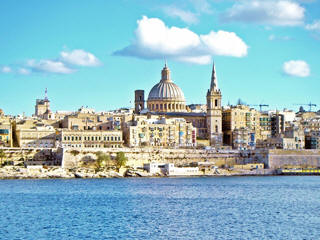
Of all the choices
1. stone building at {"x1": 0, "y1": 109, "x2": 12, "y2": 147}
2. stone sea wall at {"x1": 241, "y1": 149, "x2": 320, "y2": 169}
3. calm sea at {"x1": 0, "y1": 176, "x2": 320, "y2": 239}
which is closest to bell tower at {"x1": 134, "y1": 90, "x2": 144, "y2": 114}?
stone sea wall at {"x1": 241, "y1": 149, "x2": 320, "y2": 169}

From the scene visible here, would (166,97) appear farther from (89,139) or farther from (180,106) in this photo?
(89,139)

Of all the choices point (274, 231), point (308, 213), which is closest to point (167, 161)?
point (308, 213)

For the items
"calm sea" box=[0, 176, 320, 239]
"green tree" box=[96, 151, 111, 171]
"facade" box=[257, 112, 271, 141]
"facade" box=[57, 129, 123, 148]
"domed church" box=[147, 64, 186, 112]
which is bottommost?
"calm sea" box=[0, 176, 320, 239]

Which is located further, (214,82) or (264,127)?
(264,127)

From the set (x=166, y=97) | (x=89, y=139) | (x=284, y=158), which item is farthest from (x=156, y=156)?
(x=166, y=97)

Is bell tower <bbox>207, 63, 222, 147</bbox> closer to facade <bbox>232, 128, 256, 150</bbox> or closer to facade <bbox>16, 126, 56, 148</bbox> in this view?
facade <bbox>232, 128, 256, 150</bbox>

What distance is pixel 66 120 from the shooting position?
90250 millimetres

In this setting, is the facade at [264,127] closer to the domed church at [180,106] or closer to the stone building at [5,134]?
the domed church at [180,106]

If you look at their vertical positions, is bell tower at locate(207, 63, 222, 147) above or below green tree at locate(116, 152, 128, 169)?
above

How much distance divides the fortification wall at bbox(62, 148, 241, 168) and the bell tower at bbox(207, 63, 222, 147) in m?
8.78

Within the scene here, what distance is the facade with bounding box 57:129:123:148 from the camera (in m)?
82.0

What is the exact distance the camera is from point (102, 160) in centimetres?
7556

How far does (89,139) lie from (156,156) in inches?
306

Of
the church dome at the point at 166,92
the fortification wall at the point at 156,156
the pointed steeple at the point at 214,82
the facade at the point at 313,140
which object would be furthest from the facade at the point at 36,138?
the facade at the point at 313,140
